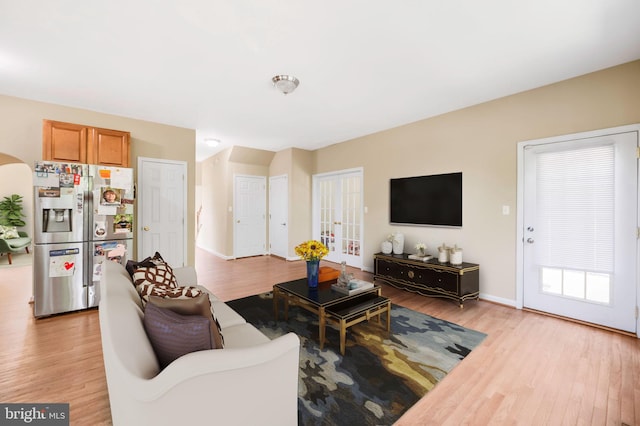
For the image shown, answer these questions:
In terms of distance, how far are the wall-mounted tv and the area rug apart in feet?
5.03

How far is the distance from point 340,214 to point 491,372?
400 cm

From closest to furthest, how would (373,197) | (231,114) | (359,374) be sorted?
(359,374)
(231,114)
(373,197)

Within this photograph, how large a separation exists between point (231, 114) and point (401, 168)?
2.82m

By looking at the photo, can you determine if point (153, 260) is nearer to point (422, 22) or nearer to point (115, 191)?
point (115, 191)

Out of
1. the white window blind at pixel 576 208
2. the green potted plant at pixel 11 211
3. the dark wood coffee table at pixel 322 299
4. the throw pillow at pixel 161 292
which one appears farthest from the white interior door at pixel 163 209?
the green potted plant at pixel 11 211

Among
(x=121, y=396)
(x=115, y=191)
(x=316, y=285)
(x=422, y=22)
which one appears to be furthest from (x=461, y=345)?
(x=115, y=191)

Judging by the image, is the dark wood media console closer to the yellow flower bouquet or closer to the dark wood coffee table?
the dark wood coffee table

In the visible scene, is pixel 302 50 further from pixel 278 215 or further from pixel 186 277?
pixel 278 215

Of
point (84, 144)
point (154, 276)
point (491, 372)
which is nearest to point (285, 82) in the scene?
point (154, 276)

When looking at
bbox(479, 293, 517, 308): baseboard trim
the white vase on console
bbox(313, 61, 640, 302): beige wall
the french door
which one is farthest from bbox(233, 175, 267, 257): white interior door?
bbox(479, 293, 517, 308): baseboard trim

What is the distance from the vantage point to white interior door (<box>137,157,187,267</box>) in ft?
13.5

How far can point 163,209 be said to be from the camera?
4.27 metres

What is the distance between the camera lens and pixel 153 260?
2.24 meters

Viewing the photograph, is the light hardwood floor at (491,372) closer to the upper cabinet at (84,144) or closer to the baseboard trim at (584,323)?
the baseboard trim at (584,323)
